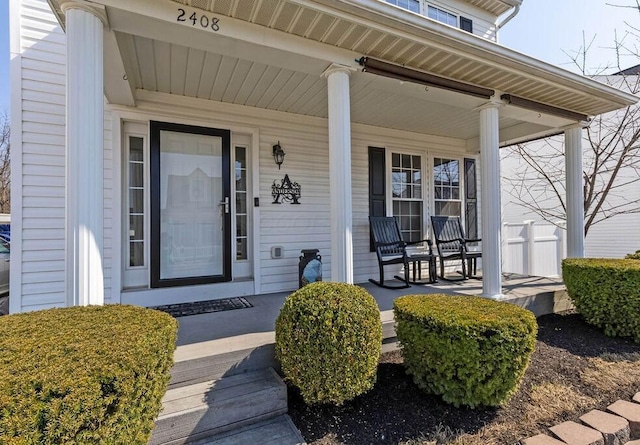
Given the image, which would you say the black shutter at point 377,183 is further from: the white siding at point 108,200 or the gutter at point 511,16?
the gutter at point 511,16

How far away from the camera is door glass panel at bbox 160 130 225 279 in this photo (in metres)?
3.83

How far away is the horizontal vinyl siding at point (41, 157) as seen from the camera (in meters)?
3.04

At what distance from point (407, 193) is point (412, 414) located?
395 cm

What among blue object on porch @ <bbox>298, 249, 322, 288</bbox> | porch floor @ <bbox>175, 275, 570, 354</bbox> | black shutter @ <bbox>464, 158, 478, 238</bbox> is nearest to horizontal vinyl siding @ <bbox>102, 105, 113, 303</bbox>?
porch floor @ <bbox>175, 275, 570, 354</bbox>

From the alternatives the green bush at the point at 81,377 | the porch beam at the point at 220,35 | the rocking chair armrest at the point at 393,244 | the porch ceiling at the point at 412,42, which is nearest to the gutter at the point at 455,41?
the porch ceiling at the point at 412,42

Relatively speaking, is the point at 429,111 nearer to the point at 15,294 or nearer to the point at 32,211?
the point at 32,211

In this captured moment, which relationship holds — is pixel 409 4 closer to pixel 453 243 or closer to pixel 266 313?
pixel 453 243

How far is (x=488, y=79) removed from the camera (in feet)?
11.3

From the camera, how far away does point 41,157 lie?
310cm

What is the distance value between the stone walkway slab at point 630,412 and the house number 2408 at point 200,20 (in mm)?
3701

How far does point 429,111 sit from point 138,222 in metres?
3.93

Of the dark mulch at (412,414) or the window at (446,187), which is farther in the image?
the window at (446,187)

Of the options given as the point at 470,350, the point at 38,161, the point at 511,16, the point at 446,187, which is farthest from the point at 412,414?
the point at 511,16

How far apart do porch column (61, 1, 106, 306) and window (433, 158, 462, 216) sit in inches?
199
